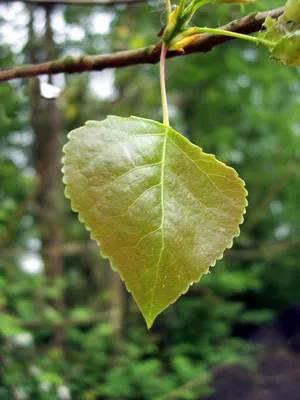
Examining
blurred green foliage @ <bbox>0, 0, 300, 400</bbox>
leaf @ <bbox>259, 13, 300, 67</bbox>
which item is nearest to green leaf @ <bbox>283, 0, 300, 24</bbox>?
leaf @ <bbox>259, 13, 300, 67</bbox>

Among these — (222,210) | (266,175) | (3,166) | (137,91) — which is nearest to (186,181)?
(222,210)

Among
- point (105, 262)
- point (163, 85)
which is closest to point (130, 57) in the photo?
point (163, 85)

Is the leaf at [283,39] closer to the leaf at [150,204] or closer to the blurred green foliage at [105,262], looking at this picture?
the leaf at [150,204]

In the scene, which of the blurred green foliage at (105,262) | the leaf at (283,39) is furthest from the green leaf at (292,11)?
the blurred green foliage at (105,262)

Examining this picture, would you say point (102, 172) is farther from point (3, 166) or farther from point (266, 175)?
point (266, 175)

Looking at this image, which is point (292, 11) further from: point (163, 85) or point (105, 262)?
point (105, 262)

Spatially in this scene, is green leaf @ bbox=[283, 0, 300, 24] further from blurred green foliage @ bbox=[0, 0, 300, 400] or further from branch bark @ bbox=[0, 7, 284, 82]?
blurred green foliage @ bbox=[0, 0, 300, 400]
